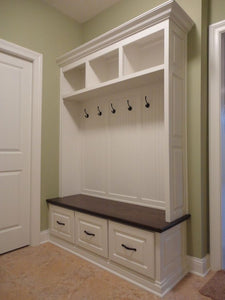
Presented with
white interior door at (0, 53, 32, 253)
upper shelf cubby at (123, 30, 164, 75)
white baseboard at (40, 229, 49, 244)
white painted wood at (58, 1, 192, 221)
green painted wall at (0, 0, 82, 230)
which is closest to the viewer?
white painted wood at (58, 1, 192, 221)

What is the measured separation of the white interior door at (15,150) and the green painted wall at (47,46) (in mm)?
183

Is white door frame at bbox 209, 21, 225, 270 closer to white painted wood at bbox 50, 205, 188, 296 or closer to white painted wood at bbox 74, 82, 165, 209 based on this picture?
white painted wood at bbox 50, 205, 188, 296

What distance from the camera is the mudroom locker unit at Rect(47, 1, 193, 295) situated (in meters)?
1.81

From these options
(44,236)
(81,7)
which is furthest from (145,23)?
A: (44,236)

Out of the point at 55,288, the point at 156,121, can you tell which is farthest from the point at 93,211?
the point at 156,121

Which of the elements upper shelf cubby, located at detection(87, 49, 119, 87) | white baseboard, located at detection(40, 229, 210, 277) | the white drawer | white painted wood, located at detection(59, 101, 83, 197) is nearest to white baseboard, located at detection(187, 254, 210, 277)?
white baseboard, located at detection(40, 229, 210, 277)

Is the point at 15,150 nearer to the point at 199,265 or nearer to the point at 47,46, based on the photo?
the point at 47,46

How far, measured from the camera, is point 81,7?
2.70 m

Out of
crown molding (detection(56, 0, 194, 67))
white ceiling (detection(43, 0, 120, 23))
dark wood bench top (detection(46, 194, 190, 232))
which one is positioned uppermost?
white ceiling (detection(43, 0, 120, 23))

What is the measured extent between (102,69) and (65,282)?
7.16 ft

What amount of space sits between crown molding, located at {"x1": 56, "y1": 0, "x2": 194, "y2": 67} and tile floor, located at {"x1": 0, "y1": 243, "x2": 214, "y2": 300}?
7.06 ft

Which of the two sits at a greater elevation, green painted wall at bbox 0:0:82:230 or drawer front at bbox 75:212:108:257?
green painted wall at bbox 0:0:82:230

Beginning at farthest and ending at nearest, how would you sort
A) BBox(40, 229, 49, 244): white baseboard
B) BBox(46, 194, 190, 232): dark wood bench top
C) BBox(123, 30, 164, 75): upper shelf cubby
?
1. BBox(40, 229, 49, 244): white baseboard
2. BBox(123, 30, 164, 75): upper shelf cubby
3. BBox(46, 194, 190, 232): dark wood bench top

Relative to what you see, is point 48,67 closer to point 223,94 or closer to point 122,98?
point 122,98
